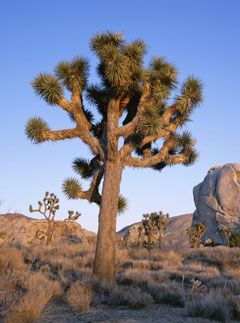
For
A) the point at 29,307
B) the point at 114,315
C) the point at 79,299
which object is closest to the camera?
the point at 29,307

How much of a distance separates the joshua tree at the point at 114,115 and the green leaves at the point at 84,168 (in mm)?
620

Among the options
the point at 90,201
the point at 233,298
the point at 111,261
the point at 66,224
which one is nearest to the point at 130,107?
the point at 90,201

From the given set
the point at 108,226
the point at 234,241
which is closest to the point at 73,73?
the point at 108,226

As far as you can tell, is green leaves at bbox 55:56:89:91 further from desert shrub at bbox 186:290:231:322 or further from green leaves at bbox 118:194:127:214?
desert shrub at bbox 186:290:231:322

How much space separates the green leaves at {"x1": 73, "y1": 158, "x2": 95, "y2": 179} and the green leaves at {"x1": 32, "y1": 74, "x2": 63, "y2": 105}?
A: 2.52 meters

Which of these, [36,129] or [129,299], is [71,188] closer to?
[36,129]

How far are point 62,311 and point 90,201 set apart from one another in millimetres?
5140

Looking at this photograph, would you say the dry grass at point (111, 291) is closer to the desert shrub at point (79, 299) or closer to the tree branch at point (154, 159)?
the desert shrub at point (79, 299)

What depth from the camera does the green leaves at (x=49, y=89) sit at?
11734 mm

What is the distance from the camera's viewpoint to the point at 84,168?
45.3 feet

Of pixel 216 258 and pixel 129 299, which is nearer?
pixel 129 299

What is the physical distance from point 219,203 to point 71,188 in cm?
3345

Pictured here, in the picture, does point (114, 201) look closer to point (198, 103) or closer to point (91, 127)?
point (91, 127)

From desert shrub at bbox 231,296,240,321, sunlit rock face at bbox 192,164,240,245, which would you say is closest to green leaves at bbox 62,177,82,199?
desert shrub at bbox 231,296,240,321
